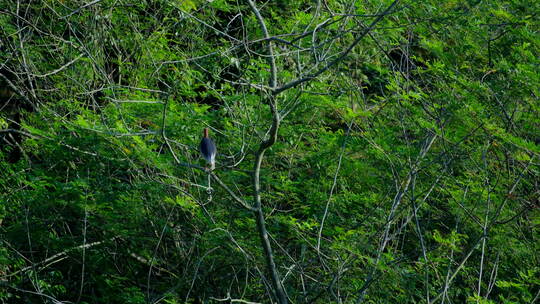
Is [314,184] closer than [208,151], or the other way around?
[208,151]

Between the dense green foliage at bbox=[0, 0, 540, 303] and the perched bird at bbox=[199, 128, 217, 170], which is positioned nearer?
the perched bird at bbox=[199, 128, 217, 170]

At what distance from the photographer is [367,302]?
5.23m

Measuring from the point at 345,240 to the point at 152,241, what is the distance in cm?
177

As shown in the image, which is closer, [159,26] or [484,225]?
[484,225]

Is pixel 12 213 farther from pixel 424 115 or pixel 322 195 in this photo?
pixel 424 115

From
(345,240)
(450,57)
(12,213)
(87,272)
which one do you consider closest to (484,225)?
(345,240)

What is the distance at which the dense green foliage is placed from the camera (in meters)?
5.17

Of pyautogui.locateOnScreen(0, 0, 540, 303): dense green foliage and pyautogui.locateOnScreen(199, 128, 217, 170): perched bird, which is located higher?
pyautogui.locateOnScreen(199, 128, 217, 170): perched bird

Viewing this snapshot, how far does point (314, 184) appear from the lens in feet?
19.3

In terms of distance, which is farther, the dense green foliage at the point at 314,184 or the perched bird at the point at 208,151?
the dense green foliage at the point at 314,184

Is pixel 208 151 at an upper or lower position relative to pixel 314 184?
upper

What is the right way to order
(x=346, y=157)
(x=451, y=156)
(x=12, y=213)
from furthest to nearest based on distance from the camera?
(x=12, y=213)
(x=346, y=157)
(x=451, y=156)

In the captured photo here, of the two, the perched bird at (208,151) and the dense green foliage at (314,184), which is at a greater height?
the perched bird at (208,151)

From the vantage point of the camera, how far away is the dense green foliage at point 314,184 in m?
5.17
